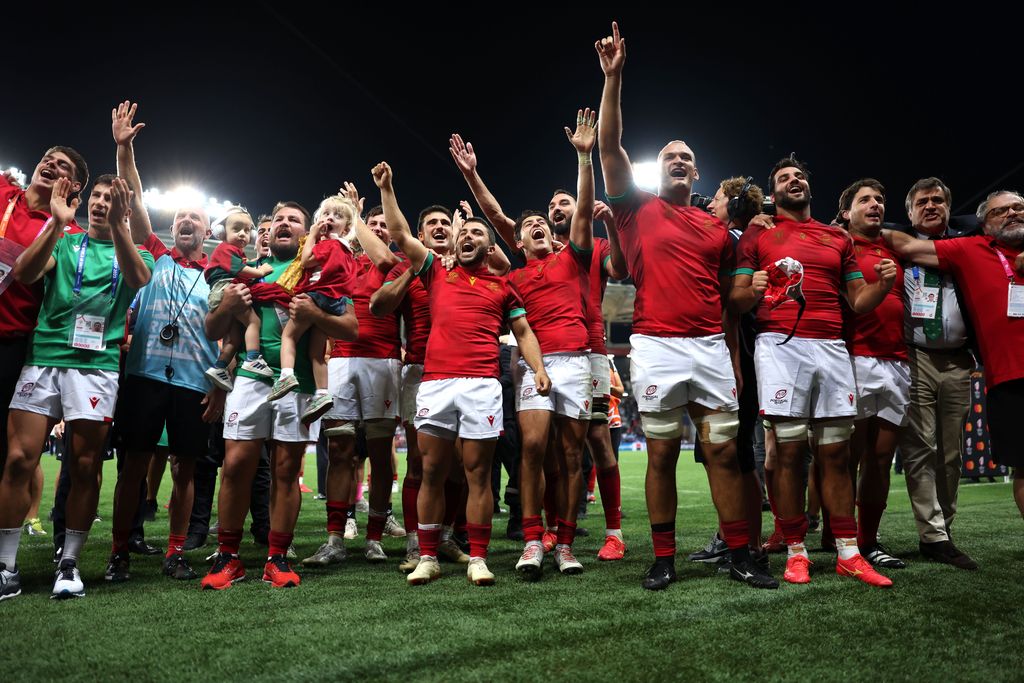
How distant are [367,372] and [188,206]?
1.75m

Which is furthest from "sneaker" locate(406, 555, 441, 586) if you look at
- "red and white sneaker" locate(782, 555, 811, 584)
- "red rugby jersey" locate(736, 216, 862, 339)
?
"red rugby jersey" locate(736, 216, 862, 339)

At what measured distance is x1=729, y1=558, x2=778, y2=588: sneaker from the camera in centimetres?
362

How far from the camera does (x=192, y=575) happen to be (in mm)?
4238

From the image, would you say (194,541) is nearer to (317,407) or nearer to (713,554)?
(317,407)

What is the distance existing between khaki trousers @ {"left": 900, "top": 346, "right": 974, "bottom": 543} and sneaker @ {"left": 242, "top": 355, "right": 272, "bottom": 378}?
4.11 meters

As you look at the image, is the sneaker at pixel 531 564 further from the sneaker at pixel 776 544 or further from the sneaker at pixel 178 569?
the sneaker at pixel 178 569

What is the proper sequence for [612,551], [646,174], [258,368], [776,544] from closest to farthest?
[258,368] → [612,551] → [776,544] → [646,174]

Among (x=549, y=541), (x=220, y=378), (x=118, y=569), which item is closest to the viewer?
(x=220, y=378)

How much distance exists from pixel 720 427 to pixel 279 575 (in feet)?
8.53

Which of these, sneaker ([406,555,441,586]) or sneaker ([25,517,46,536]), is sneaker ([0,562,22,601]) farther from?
sneaker ([25,517,46,536])

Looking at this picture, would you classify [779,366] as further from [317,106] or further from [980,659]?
[317,106]

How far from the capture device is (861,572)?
3.76m

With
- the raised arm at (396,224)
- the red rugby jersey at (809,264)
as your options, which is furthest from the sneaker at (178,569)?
the red rugby jersey at (809,264)

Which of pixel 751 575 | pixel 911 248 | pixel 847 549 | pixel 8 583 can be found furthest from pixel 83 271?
pixel 911 248
